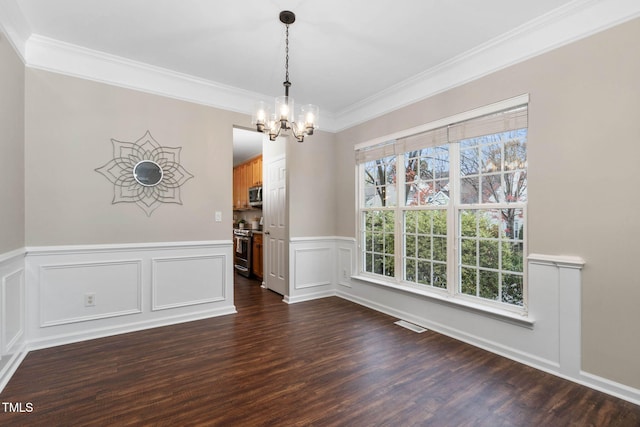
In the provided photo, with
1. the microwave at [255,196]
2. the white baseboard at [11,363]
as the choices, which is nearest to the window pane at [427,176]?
the microwave at [255,196]

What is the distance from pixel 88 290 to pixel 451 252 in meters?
3.68

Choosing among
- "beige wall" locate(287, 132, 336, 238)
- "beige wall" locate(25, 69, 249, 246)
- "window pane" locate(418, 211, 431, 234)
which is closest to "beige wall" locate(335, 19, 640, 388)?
"window pane" locate(418, 211, 431, 234)

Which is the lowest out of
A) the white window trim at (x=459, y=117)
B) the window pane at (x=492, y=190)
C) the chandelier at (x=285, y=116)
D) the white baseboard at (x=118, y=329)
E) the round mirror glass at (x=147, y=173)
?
the white baseboard at (x=118, y=329)

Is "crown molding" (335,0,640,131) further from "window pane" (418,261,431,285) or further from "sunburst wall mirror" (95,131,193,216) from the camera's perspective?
"sunburst wall mirror" (95,131,193,216)

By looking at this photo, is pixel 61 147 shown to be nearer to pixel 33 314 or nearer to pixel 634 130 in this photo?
pixel 33 314

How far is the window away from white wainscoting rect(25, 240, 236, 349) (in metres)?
2.16

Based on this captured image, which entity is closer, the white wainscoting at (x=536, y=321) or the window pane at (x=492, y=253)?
the white wainscoting at (x=536, y=321)

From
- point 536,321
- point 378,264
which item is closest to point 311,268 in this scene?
point 378,264

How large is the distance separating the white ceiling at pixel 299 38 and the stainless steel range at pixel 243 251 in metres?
3.07

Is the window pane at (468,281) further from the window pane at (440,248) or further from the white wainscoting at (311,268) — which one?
the white wainscoting at (311,268)

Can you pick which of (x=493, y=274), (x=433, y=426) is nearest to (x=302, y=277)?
(x=493, y=274)

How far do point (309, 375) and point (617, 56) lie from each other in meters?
3.20

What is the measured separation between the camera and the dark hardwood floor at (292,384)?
1861mm

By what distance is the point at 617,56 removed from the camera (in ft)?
7.00
